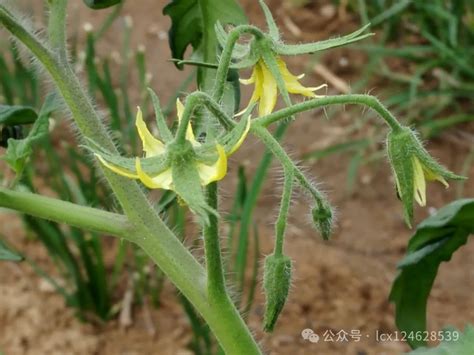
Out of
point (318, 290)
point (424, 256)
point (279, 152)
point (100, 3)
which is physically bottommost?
point (318, 290)

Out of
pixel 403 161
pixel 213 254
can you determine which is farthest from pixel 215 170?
pixel 403 161

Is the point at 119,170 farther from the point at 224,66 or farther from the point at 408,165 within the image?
the point at 408,165

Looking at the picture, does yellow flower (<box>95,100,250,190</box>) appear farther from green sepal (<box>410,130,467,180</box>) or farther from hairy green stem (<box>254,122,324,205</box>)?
green sepal (<box>410,130,467,180</box>)

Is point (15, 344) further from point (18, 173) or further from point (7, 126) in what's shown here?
point (18, 173)

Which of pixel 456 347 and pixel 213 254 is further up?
pixel 213 254

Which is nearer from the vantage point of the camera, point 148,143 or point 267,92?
point 148,143

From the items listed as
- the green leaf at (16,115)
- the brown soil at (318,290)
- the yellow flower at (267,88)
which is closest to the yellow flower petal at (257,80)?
the yellow flower at (267,88)
